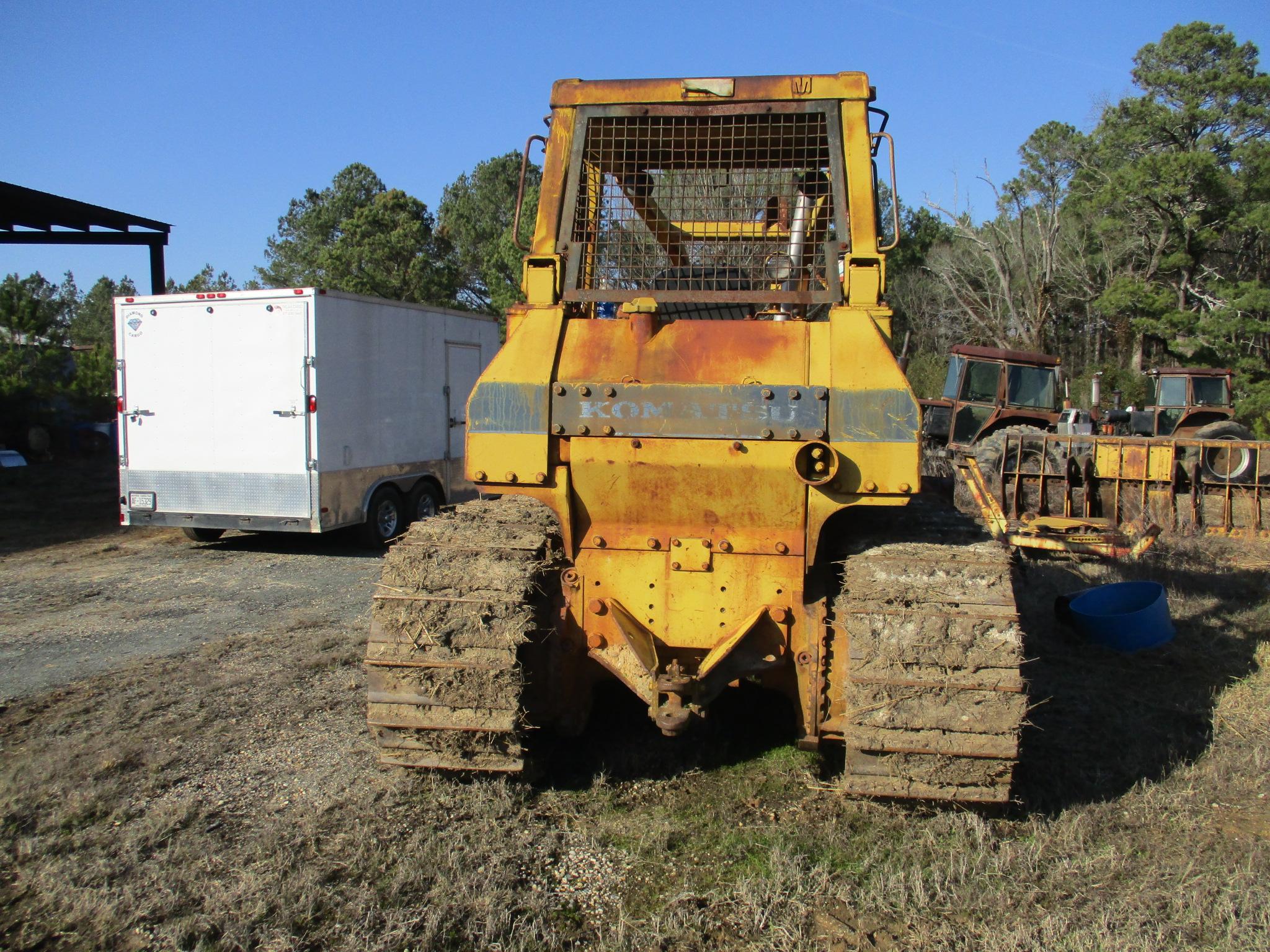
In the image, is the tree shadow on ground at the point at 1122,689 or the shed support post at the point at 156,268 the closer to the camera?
the tree shadow on ground at the point at 1122,689

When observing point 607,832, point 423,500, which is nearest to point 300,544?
point 423,500

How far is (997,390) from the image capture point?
15.2m

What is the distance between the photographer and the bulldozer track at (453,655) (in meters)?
3.54

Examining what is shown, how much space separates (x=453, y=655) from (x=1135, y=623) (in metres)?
4.79

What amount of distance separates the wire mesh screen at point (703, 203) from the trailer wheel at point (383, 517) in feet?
22.0

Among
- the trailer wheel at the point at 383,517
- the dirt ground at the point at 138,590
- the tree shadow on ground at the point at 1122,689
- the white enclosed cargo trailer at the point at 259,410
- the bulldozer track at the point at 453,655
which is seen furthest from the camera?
the trailer wheel at the point at 383,517

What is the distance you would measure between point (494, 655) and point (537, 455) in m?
0.77

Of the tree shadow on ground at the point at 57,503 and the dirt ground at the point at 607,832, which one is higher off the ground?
the tree shadow on ground at the point at 57,503

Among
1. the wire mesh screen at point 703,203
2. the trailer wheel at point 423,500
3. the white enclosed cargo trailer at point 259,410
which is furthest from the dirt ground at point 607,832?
the trailer wheel at point 423,500

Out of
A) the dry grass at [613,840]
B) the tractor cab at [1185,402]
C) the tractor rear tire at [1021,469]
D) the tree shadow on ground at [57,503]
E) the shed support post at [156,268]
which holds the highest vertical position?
the shed support post at [156,268]

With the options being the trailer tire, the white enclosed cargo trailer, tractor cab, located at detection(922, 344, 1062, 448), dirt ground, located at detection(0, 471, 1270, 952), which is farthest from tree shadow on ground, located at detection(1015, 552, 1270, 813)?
the white enclosed cargo trailer

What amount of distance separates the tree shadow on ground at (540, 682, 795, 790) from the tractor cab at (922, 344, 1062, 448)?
433 inches

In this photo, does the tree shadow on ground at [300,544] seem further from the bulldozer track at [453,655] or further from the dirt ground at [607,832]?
the bulldozer track at [453,655]

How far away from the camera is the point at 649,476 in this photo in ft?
12.1
